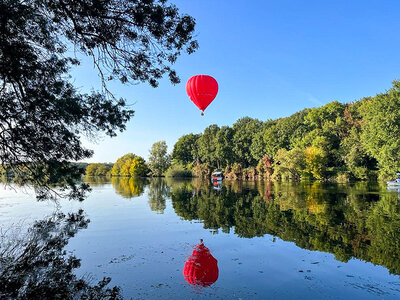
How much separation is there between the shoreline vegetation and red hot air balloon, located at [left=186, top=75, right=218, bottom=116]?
29.4 metres

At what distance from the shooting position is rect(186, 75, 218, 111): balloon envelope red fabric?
1748 centimetres

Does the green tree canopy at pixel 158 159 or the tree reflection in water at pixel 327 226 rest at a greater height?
the green tree canopy at pixel 158 159

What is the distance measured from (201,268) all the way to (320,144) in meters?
48.4

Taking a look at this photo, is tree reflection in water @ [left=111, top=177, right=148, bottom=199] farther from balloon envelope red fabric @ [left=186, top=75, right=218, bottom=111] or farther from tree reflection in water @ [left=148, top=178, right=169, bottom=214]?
balloon envelope red fabric @ [left=186, top=75, right=218, bottom=111]

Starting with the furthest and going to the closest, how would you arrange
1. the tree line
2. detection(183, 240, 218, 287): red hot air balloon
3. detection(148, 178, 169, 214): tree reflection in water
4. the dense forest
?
1. the dense forest
2. detection(148, 178, 169, 214): tree reflection in water
3. the tree line
4. detection(183, 240, 218, 287): red hot air balloon

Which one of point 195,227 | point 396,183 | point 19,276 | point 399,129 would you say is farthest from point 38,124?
point 399,129

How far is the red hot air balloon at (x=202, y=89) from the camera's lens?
688 inches

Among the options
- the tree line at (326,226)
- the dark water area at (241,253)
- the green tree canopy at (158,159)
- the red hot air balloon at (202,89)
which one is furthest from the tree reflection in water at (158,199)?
the green tree canopy at (158,159)

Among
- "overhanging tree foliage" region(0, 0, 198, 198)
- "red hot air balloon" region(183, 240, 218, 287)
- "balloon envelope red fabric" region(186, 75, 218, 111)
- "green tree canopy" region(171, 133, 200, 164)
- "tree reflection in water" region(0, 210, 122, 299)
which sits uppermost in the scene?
"green tree canopy" region(171, 133, 200, 164)

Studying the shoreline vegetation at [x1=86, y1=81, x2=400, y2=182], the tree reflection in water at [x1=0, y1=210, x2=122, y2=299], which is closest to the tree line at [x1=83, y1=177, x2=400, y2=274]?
the tree reflection in water at [x1=0, y1=210, x2=122, y2=299]

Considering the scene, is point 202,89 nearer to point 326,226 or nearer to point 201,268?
point 326,226

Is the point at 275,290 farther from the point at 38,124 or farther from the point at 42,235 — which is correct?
the point at 42,235

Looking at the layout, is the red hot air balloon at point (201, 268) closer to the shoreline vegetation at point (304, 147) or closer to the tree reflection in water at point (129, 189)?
the tree reflection in water at point (129, 189)

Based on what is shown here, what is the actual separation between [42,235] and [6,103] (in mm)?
4980
